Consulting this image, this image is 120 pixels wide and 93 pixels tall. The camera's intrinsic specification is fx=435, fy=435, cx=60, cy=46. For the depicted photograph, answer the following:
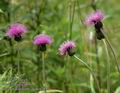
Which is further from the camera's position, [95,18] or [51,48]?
[51,48]

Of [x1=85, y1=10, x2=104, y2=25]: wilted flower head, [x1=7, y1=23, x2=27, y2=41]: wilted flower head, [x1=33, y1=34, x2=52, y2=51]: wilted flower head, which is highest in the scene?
[x1=85, y1=10, x2=104, y2=25]: wilted flower head

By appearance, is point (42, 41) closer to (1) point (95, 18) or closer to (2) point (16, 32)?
(2) point (16, 32)

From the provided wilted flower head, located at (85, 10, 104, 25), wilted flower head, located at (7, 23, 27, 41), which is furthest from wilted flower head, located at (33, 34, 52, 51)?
wilted flower head, located at (85, 10, 104, 25)

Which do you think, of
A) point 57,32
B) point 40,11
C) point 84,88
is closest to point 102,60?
point 84,88

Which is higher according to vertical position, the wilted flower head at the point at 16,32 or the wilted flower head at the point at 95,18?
the wilted flower head at the point at 95,18

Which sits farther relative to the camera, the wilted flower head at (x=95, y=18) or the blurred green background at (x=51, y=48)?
the blurred green background at (x=51, y=48)

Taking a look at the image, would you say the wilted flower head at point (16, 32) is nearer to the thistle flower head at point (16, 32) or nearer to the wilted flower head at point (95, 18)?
the thistle flower head at point (16, 32)

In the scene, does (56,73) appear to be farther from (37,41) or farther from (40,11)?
(37,41)

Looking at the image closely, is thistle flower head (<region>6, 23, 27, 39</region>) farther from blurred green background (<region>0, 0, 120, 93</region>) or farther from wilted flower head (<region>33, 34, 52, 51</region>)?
blurred green background (<region>0, 0, 120, 93</region>)

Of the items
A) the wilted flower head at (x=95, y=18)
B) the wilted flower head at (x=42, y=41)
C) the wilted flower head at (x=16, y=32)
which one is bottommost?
the wilted flower head at (x=42, y=41)

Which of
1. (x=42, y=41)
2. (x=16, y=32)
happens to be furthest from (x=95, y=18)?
(x=16, y=32)

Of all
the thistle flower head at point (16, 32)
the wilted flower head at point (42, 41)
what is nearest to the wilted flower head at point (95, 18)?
the wilted flower head at point (42, 41)
